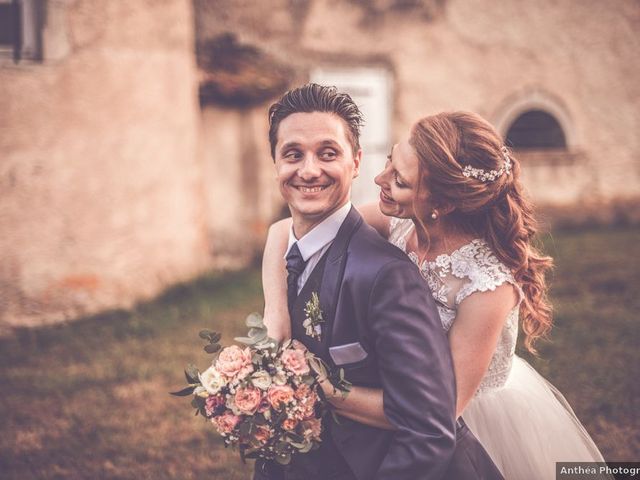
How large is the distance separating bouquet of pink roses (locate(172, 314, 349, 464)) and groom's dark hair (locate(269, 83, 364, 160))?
655mm

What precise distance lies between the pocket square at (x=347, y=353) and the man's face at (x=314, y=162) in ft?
1.42

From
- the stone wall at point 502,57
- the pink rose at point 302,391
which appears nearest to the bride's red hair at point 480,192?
the pink rose at point 302,391

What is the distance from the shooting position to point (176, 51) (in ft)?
21.1

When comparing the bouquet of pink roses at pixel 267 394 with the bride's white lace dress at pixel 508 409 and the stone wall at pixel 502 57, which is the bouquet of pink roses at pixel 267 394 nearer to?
the bride's white lace dress at pixel 508 409

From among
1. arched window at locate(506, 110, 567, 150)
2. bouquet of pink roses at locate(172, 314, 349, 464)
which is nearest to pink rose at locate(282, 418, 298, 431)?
bouquet of pink roses at locate(172, 314, 349, 464)

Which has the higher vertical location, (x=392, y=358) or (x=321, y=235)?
(x=321, y=235)

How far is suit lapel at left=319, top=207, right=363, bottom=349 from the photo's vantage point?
1.83m

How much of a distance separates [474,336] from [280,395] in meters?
0.61

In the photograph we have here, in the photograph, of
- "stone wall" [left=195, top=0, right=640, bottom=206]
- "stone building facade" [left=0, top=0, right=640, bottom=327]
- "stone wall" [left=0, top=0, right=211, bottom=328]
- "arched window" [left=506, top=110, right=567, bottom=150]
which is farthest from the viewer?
"arched window" [left=506, top=110, right=567, bottom=150]

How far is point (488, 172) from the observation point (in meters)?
2.02

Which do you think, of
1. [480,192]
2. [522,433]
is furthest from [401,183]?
[522,433]

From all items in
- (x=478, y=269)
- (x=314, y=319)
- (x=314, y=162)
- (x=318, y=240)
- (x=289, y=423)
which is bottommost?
(x=289, y=423)

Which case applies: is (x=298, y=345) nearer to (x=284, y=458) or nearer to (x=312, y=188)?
(x=284, y=458)

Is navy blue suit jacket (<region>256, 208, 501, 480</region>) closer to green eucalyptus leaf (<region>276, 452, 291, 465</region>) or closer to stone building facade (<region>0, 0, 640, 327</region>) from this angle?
green eucalyptus leaf (<region>276, 452, 291, 465</region>)
